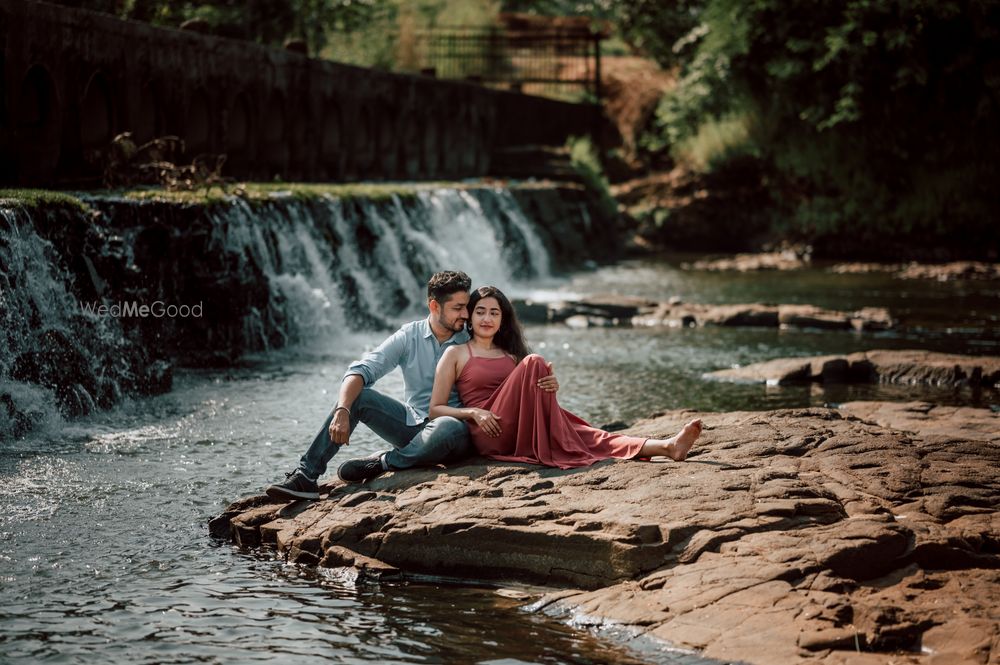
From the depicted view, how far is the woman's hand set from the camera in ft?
22.8

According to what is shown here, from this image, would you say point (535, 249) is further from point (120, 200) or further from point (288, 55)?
point (120, 200)

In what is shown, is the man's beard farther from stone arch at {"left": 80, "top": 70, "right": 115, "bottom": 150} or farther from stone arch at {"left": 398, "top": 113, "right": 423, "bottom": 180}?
stone arch at {"left": 398, "top": 113, "right": 423, "bottom": 180}

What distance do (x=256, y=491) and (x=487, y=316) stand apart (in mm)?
1912

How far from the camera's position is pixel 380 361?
715 centimetres

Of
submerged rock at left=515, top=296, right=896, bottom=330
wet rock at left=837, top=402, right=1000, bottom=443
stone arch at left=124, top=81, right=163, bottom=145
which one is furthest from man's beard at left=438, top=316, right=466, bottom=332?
stone arch at left=124, top=81, right=163, bottom=145

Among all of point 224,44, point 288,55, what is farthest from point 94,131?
point 288,55

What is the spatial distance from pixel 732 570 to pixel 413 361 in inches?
96.8

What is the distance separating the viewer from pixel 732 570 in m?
5.63

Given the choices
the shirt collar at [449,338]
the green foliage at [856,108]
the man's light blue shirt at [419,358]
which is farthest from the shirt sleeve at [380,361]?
the green foliage at [856,108]

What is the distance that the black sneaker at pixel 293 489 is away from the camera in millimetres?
6934

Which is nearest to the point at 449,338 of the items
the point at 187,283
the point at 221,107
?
the point at 187,283

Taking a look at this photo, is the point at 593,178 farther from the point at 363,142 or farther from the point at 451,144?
the point at 363,142

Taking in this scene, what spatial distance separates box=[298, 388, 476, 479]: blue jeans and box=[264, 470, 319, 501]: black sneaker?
0.14ft

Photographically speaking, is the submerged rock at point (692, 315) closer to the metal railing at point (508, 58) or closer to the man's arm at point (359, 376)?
the man's arm at point (359, 376)
